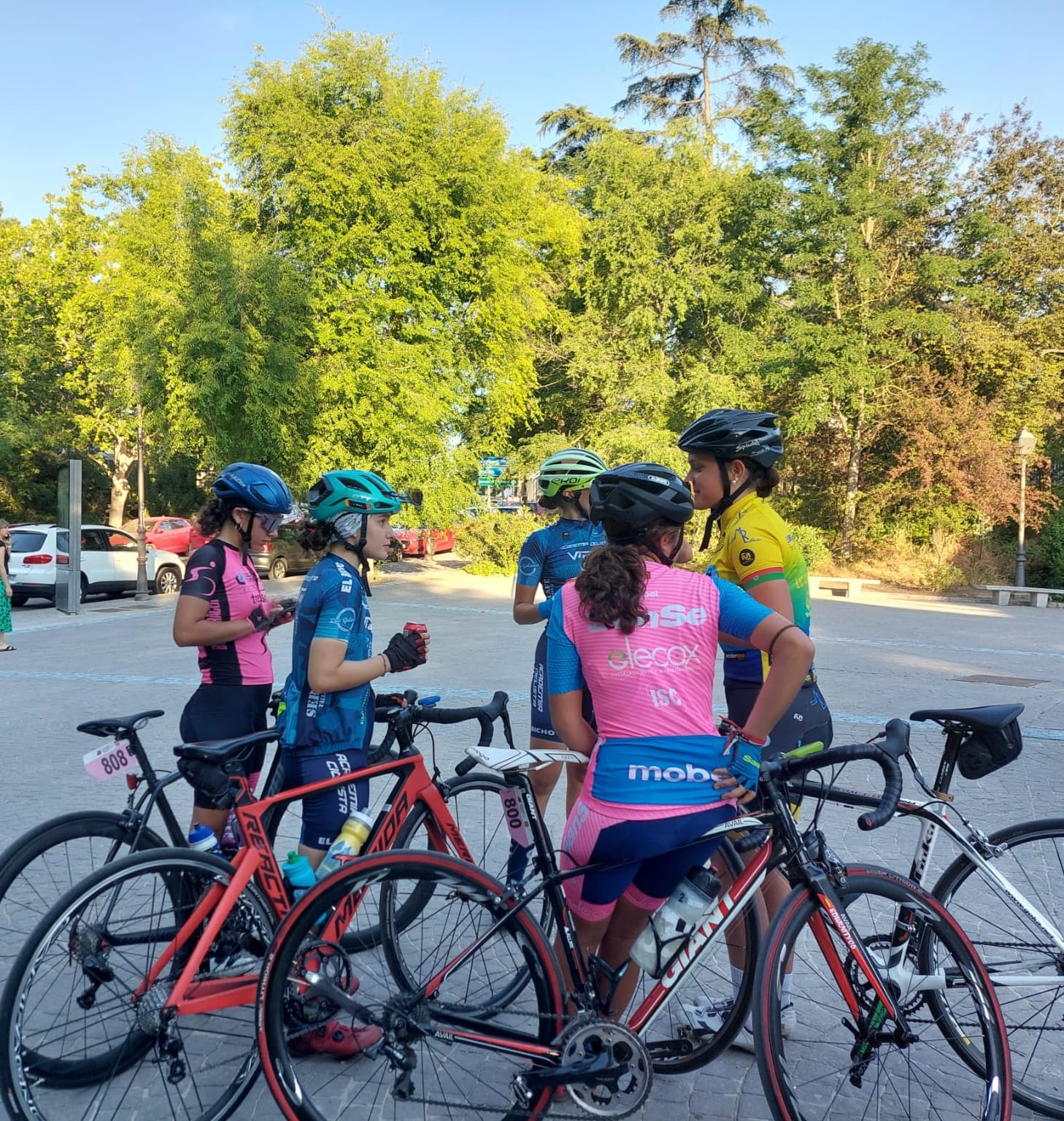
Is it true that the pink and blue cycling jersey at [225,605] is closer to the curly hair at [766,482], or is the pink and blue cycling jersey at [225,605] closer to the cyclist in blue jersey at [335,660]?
the cyclist in blue jersey at [335,660]

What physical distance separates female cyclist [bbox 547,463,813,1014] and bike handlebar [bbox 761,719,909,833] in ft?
0.25

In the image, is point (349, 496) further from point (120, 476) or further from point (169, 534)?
point (120, 476)

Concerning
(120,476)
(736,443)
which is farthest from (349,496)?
(120,476)

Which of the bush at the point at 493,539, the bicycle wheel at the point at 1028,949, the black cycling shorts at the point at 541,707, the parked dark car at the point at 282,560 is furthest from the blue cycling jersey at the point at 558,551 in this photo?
the bush at the point at 493,539

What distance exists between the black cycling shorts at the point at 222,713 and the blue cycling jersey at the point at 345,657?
0.40 metres

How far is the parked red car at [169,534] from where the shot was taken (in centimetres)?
2744

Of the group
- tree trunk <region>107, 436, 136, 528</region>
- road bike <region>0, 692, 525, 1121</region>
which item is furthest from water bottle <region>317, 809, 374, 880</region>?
tree trunk <region>107, 436, 136, 528</region>

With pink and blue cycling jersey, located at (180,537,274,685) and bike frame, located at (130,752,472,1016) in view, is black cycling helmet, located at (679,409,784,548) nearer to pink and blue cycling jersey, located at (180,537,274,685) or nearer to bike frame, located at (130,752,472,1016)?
bike frame, located at (130,752,472,1016)

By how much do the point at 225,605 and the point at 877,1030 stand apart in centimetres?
257

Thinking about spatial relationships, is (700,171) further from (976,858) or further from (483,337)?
(976,858)

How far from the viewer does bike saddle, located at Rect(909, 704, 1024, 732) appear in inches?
112

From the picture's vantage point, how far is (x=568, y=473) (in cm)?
441

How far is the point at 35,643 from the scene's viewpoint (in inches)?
531

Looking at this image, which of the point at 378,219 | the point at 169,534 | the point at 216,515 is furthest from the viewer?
the point at 169,534
